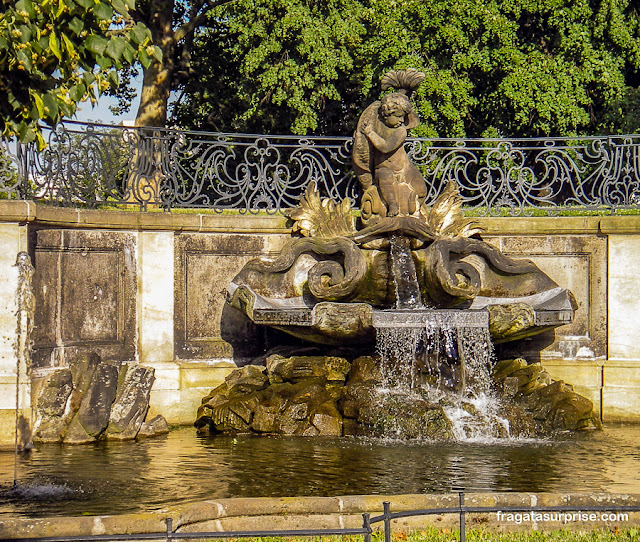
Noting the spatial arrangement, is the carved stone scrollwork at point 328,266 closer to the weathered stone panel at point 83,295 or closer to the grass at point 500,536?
the weathered stone panel at point 83,295

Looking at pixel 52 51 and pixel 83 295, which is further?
pixel 83 295

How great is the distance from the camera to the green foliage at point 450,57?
61.8ft

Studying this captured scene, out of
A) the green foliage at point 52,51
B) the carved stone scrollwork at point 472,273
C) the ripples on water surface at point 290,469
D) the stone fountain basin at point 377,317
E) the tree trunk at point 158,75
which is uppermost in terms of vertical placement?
the tree trunk at point 158,75

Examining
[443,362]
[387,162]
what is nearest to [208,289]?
[387,162]

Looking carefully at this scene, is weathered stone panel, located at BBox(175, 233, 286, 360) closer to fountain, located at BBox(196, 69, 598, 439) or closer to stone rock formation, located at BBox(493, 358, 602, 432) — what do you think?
fountain, located at BBox(196, 69, 598, 439)

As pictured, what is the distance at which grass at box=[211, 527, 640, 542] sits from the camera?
6.18 m

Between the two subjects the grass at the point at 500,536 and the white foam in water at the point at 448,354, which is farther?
the white foam in water at the point at 448,354

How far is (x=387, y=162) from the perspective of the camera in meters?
12.1

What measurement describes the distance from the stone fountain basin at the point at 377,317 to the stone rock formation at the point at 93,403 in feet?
4.88

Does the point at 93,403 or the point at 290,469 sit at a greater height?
the point at 93,403

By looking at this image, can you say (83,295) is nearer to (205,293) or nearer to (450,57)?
(205,293)

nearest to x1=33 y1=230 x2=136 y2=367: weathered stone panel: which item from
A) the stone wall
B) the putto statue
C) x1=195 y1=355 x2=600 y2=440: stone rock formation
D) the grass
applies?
the stone wall

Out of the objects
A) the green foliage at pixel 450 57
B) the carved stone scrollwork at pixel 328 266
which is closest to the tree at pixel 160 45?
the green foliage at pixel 450 57

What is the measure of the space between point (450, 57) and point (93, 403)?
1126 centimetres
